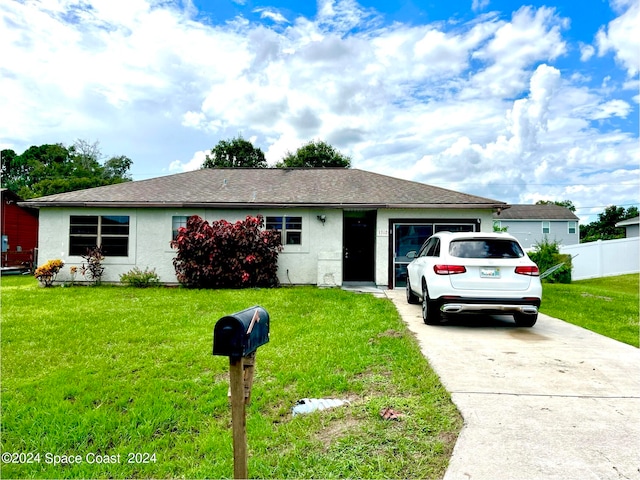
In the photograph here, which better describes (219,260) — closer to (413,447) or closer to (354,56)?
(354,56)

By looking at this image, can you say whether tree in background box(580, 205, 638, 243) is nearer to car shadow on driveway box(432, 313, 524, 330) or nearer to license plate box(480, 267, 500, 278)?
car shadow on driveway box(432, 313, 524, 330)

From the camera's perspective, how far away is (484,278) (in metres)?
6.70

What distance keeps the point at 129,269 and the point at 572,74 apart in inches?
605

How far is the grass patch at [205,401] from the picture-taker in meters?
2.82

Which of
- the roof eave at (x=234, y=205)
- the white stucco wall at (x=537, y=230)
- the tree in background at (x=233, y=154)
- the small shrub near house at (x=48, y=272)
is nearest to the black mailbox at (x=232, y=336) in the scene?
the roof eave at (x=234, y=205)

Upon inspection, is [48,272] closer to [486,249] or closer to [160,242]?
[160,242]

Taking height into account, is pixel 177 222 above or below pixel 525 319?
above

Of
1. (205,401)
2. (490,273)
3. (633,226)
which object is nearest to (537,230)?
(633,226)

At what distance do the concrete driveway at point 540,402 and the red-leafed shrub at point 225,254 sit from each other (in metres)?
7.06

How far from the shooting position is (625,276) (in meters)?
17.5

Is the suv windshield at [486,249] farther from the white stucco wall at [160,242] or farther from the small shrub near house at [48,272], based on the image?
the small shrub near house at [48,272]

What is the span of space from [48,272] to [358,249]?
10.8 m

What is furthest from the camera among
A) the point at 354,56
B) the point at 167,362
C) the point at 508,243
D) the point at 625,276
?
the point at 625,276

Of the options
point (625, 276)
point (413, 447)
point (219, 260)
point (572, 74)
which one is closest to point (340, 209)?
point (219, 260)
